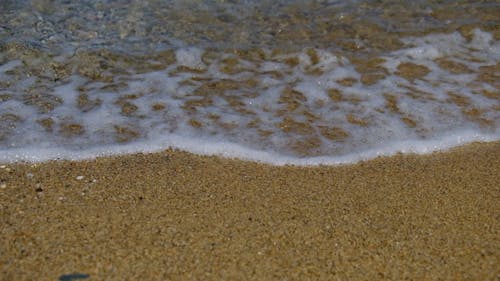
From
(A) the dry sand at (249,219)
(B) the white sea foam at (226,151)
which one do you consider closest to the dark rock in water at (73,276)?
(A) the dry sand at (249,219)

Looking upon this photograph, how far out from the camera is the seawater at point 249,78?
2932 millimetres

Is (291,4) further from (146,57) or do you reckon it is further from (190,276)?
(190,276)

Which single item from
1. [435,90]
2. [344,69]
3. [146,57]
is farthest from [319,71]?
[146,57]

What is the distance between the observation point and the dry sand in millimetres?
2016

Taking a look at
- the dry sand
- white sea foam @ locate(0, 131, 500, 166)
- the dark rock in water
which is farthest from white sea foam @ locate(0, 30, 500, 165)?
the dark rock in water

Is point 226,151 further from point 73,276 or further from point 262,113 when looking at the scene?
point 73,276

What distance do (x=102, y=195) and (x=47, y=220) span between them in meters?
0.26

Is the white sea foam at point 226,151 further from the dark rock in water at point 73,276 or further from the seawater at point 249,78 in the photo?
the dark rock in water at point 73,276

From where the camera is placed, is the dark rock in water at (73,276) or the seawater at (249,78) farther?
the seawater at (249,78)

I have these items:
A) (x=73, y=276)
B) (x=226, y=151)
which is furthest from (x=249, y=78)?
(x=73, y=276)

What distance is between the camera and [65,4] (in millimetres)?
4875

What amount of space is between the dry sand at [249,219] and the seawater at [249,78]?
0.17 metres

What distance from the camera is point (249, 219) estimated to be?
7.49 feet

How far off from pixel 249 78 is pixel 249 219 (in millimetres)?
1574
